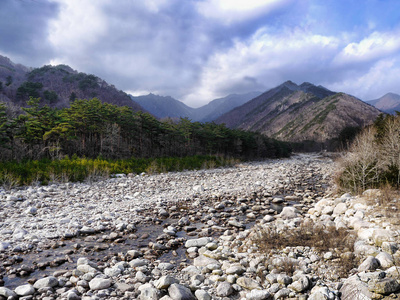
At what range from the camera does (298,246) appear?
557cm

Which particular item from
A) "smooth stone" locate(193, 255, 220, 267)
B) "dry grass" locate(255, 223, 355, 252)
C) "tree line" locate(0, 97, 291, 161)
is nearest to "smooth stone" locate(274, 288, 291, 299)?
"smooth stone" locate(193, 255, 220, 267)

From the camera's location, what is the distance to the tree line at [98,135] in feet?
67.1

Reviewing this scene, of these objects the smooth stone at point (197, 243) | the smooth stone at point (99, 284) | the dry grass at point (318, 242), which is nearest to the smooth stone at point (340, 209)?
the dry grass at point (318, 242)

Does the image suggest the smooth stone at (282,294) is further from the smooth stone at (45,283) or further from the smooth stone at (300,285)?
the smooth stone at (45,283)

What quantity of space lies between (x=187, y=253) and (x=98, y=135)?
29174 millimetres

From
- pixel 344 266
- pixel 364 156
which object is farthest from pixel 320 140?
pixel 344 266

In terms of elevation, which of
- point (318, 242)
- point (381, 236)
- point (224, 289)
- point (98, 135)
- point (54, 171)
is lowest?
point (224, 289)

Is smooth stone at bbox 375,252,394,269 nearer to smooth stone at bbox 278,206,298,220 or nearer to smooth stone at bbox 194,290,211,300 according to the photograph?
smooth stone at bbox 194,290,211,300

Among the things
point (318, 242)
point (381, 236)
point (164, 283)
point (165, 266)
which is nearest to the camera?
point (164, 283)

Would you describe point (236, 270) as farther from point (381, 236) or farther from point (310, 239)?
point (381, 236)

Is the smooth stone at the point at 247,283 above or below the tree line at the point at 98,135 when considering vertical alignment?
below

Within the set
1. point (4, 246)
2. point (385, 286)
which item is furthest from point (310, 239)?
point (4, 246)

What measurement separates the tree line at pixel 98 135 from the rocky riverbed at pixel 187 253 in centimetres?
1286

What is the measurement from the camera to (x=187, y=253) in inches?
Result: 234
